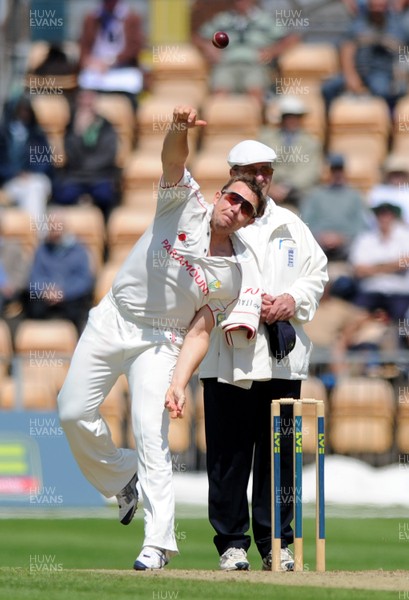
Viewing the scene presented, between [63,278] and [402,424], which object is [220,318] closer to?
[402,424]

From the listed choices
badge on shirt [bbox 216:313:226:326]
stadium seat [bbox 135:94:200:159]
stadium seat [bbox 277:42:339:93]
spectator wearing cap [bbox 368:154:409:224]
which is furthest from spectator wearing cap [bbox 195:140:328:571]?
stadium seat [bbox 135:94:200:159]

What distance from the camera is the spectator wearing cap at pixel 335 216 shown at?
16312 mm

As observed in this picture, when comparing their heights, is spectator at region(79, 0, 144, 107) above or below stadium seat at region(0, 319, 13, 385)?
above

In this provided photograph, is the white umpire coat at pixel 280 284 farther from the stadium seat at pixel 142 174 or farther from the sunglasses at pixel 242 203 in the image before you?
the stadium seat at pixel 142 174

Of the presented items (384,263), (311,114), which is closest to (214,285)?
(384,263)

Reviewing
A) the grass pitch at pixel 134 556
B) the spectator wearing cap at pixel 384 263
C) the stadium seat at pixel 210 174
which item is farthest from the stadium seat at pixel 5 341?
the spectator wearing cap at pixel 384 263

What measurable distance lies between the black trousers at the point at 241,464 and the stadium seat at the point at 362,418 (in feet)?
20.1

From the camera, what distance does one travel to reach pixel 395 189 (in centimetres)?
1664

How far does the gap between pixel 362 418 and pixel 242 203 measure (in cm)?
712

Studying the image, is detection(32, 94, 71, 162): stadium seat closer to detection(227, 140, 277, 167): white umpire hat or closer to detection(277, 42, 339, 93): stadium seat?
detection(277, 42, 339, 93): stadium seat

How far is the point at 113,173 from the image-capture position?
1869cm

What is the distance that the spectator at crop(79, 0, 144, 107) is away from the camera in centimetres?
1962

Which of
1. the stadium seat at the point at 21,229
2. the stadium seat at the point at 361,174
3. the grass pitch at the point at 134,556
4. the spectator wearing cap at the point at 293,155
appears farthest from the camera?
the stadium seat at the point at 21,229

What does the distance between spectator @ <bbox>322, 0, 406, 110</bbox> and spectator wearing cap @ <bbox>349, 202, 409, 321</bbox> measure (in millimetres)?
2799
